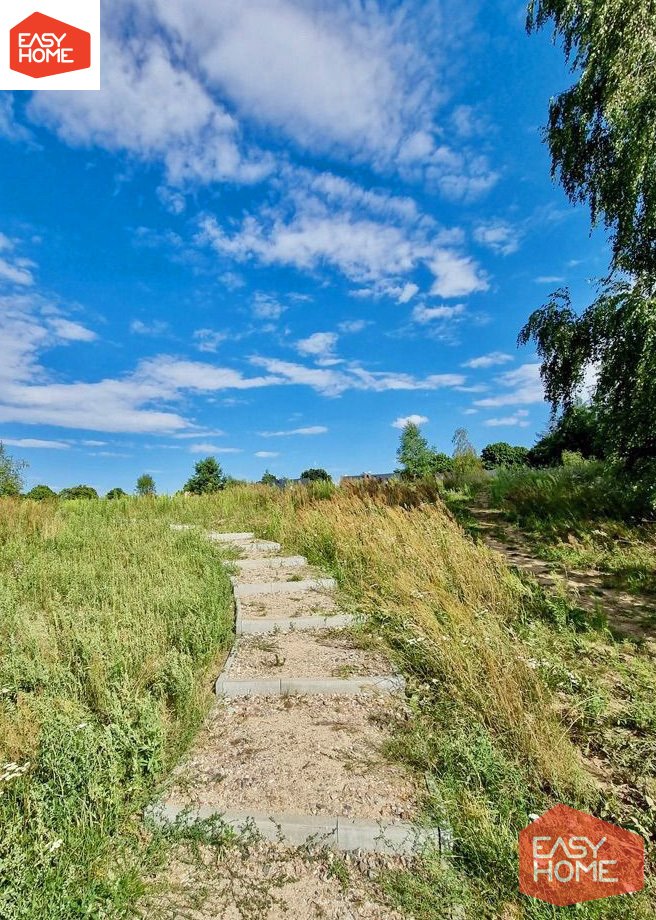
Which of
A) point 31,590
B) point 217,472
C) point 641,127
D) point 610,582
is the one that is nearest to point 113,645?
point 31,590

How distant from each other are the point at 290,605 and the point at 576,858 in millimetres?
3259

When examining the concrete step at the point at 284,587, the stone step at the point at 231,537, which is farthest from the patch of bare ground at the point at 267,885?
the stone step at the point at 231,537

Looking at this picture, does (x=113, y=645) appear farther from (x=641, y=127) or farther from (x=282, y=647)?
(x=641, y=127)

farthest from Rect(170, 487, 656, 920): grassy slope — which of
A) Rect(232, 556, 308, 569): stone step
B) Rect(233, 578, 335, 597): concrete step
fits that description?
Rect(232, 556, 308, 569): stone step

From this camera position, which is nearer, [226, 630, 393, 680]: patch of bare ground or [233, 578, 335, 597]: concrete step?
[226, 630, 393, 680]: patch of bare ground

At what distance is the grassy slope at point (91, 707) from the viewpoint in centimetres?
172

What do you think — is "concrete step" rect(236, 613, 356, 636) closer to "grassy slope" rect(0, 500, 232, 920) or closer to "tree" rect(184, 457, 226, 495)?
"grassy slope" rect(0, 500, 232, 920)

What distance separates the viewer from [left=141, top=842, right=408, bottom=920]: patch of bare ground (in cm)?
168

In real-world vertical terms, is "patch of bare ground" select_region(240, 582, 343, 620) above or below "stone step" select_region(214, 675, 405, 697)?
above

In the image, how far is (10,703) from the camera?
2.72 meters

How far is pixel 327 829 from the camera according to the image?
198cm

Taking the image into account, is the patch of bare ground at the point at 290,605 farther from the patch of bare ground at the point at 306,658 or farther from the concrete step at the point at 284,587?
the patch of bare ground at the point at 306,658

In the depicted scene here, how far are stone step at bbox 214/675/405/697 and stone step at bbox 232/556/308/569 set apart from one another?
3.13 m

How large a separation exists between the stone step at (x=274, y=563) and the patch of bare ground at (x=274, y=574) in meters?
0.06
